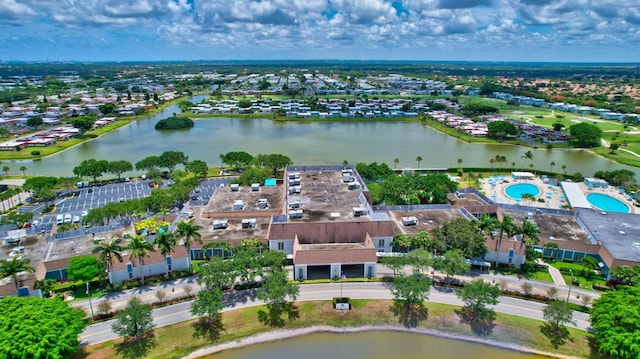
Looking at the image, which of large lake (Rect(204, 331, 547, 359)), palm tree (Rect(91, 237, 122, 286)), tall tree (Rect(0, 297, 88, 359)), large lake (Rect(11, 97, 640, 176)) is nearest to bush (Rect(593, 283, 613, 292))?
large lake (Rect(204, 331, 547, 359))

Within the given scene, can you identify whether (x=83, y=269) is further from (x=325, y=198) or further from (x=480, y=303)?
(x=480, y=303)

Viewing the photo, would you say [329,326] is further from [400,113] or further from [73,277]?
[400,113]

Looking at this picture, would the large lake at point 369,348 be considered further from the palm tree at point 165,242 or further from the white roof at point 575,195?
the white roof at point 575,195

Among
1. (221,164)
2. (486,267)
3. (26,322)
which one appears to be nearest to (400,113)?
(221,164)

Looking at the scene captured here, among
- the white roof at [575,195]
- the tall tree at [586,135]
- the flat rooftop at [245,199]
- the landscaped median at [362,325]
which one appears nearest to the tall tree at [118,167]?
the flat rooftop at [245,199]

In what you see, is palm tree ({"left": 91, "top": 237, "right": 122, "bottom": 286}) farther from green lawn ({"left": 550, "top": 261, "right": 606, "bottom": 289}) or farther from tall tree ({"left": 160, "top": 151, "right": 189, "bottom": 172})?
green lawn ({"left": 550, "top": 261, "right": 606, "bottom": 289})
